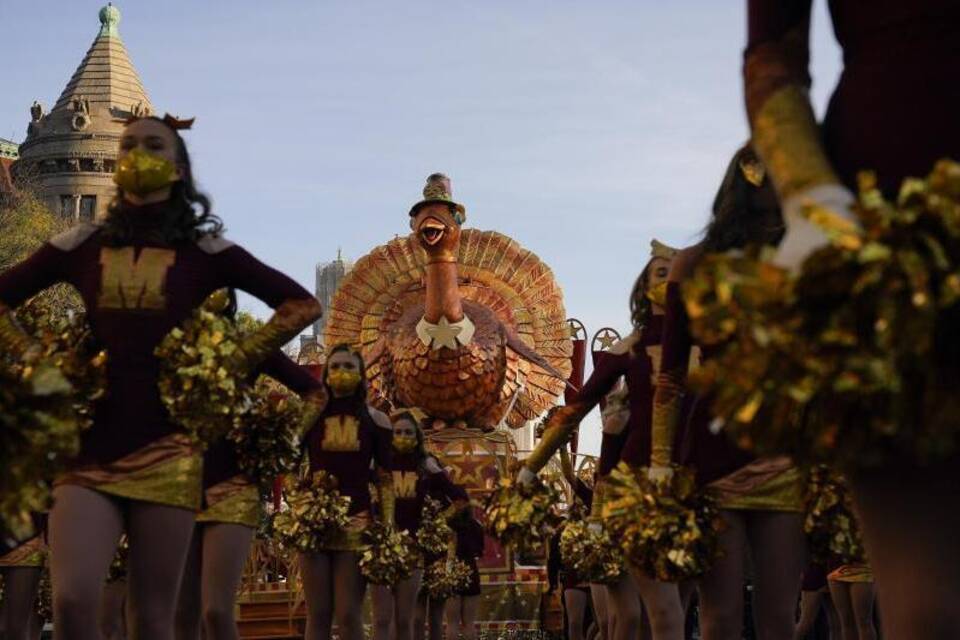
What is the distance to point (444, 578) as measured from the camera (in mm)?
18031

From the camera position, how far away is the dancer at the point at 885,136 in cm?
319

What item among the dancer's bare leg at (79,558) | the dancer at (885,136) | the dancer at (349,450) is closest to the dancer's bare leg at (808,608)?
the dancer at (349,450)

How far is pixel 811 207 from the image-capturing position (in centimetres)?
288

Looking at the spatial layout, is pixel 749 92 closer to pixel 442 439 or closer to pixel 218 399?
pixel 218 399

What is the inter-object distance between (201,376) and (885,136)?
10.6ft

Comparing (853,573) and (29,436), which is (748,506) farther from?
(853,573)

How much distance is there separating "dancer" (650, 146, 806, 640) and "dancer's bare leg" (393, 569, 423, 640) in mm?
8337

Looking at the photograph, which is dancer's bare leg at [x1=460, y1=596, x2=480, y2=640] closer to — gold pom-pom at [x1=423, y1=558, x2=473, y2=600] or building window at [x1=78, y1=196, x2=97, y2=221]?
gold pom-pom at [x1=423, y1=558, x2=473, y2=600]

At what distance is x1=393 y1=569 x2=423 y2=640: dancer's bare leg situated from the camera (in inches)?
571

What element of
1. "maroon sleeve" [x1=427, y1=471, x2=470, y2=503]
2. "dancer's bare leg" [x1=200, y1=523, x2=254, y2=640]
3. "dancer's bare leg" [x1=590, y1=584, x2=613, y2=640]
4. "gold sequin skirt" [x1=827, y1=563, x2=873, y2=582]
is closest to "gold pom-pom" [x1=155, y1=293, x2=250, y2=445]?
"dancer's bare leg" [x1=200, y1=523, x2=254, y2=640]

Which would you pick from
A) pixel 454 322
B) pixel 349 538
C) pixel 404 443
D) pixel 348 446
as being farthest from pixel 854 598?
pixel 454 322

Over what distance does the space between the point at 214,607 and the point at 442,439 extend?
17.1m

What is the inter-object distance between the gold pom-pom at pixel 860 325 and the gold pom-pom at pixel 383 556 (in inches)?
334

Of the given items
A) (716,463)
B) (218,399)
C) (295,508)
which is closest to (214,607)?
(218,399)
